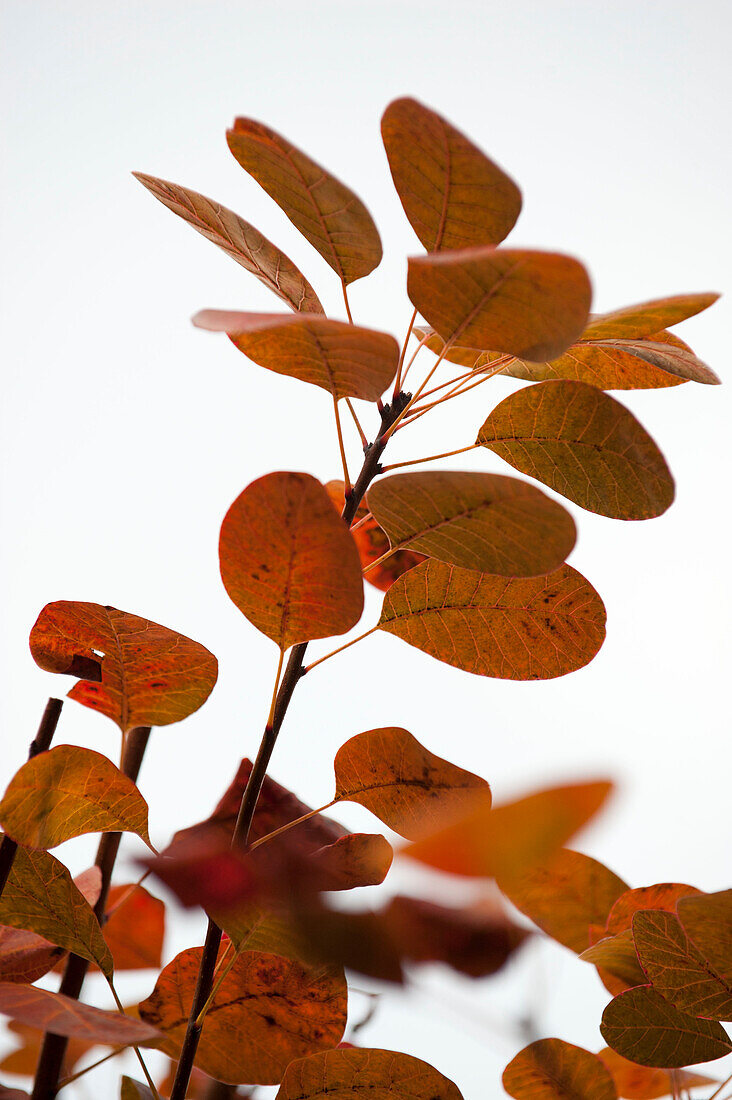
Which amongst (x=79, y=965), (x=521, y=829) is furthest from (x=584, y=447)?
(x=79, y=965)

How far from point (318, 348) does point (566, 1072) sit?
31 centimetres

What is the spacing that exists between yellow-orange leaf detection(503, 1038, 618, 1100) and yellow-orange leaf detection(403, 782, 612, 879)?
10.2 inches

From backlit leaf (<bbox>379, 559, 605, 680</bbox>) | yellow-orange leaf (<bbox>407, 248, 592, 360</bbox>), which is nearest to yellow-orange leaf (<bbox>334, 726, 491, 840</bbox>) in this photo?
backlit leaf (<bbox>379, 559, 605, 680</bbox>)

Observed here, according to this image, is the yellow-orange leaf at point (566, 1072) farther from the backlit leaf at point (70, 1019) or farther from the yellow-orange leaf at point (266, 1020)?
the backlit leaf at point (70, 1019)

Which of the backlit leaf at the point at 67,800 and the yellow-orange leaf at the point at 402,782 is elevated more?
the yellow-orange leaf at the point at 402,782

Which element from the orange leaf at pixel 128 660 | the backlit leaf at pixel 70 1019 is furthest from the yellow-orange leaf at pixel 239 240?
the backlit leaf at pixel 70 1019

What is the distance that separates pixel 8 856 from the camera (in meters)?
0.30

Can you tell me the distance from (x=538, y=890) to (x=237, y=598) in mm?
252

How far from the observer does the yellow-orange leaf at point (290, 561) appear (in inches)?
9.5

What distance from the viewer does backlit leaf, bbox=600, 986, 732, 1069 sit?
0.34 metres

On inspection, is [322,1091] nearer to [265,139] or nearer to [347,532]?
[347,532]

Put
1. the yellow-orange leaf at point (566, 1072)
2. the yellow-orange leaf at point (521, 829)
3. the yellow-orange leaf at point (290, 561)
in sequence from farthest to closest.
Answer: the yellow-orange leaf at point (566, 1072) < the yellow-orange leaf at point (290, 561) < the yellow-orange leaf at point (521, 829)

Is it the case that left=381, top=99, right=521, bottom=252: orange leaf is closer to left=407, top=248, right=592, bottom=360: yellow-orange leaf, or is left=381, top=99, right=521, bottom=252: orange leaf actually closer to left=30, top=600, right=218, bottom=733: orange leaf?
left=407, top=248, right=592, bottom=360: yellow-orange leaf

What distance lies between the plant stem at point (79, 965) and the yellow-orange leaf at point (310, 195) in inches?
9.4
